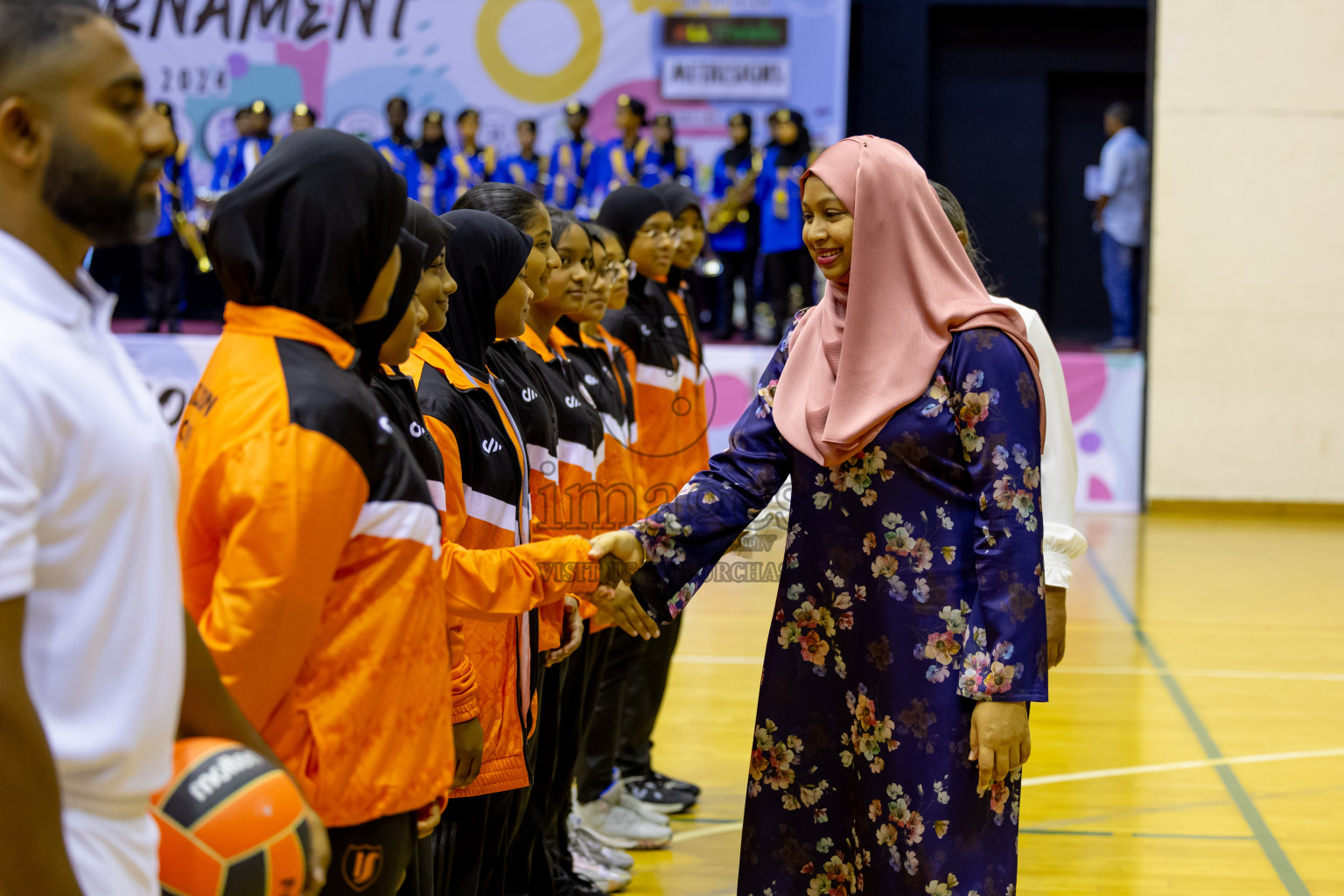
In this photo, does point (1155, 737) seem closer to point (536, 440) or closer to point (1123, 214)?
point (536, 440)

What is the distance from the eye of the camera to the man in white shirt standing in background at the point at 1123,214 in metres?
9.64

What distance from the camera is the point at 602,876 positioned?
3.24 meters

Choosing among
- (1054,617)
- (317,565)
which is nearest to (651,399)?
(1054,617)

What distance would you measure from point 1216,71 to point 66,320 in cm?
944

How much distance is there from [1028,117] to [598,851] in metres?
10.5

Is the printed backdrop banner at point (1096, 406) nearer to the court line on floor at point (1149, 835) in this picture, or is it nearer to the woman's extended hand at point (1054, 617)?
the court line on floor at point (1149, 835)

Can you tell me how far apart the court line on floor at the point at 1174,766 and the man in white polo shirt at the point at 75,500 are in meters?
3.28

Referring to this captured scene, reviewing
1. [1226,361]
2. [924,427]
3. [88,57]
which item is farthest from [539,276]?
[1226,361]

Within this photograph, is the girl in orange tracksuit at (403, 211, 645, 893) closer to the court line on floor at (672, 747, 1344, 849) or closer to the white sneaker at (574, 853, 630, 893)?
the white sneaker at (574, 853, 630, 893)

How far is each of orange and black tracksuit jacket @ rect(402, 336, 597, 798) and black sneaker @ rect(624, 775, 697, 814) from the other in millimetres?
1463

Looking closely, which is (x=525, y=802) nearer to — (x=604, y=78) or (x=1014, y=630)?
(x=1014, y=630)

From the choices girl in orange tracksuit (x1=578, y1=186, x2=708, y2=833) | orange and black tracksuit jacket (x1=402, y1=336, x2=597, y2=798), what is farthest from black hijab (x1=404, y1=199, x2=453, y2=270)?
girl in orange tracksuit (x1=578, y1=186, x2=708, y2=833)

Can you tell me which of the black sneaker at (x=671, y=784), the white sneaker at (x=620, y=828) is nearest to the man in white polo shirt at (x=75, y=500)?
the white sneaker at (x=620, y=828)

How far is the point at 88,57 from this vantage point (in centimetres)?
116
